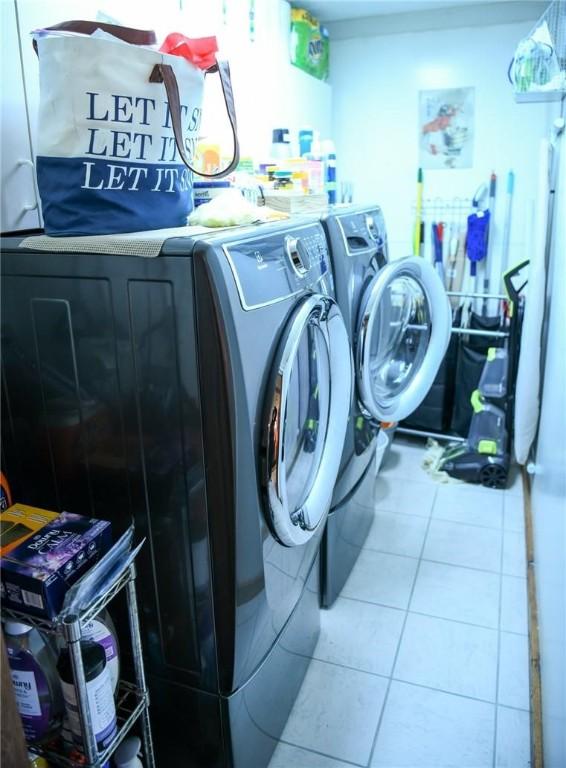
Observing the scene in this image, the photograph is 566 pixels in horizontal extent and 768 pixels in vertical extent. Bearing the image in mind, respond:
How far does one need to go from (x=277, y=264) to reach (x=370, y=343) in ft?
2.42

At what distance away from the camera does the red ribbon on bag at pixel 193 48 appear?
1.25 metres

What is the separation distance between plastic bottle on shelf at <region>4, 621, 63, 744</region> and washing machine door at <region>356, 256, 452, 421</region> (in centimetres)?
123

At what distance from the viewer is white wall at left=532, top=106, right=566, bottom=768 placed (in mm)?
1321

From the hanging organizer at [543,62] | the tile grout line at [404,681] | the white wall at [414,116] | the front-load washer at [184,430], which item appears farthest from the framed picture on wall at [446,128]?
the tile grout line at [404,681]

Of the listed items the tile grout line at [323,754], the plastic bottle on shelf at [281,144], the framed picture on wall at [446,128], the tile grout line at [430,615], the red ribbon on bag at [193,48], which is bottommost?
the tile grout line at [323,754]

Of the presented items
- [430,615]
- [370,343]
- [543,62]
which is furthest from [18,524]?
Answer: [543,62]

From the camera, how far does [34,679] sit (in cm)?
106

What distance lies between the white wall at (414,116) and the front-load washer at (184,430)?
7.55 ft

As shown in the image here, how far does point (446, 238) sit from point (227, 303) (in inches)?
107

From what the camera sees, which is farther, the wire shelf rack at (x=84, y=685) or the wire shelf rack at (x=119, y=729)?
the wire shelf rack at (x=119, y=729)

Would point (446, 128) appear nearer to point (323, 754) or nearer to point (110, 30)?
point (110, 30)

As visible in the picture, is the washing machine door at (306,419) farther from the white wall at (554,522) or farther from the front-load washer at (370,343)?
the white wall at (554,522)

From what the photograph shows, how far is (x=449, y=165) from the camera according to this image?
337 cm

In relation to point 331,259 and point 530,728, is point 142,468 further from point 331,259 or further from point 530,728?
point 530,728
